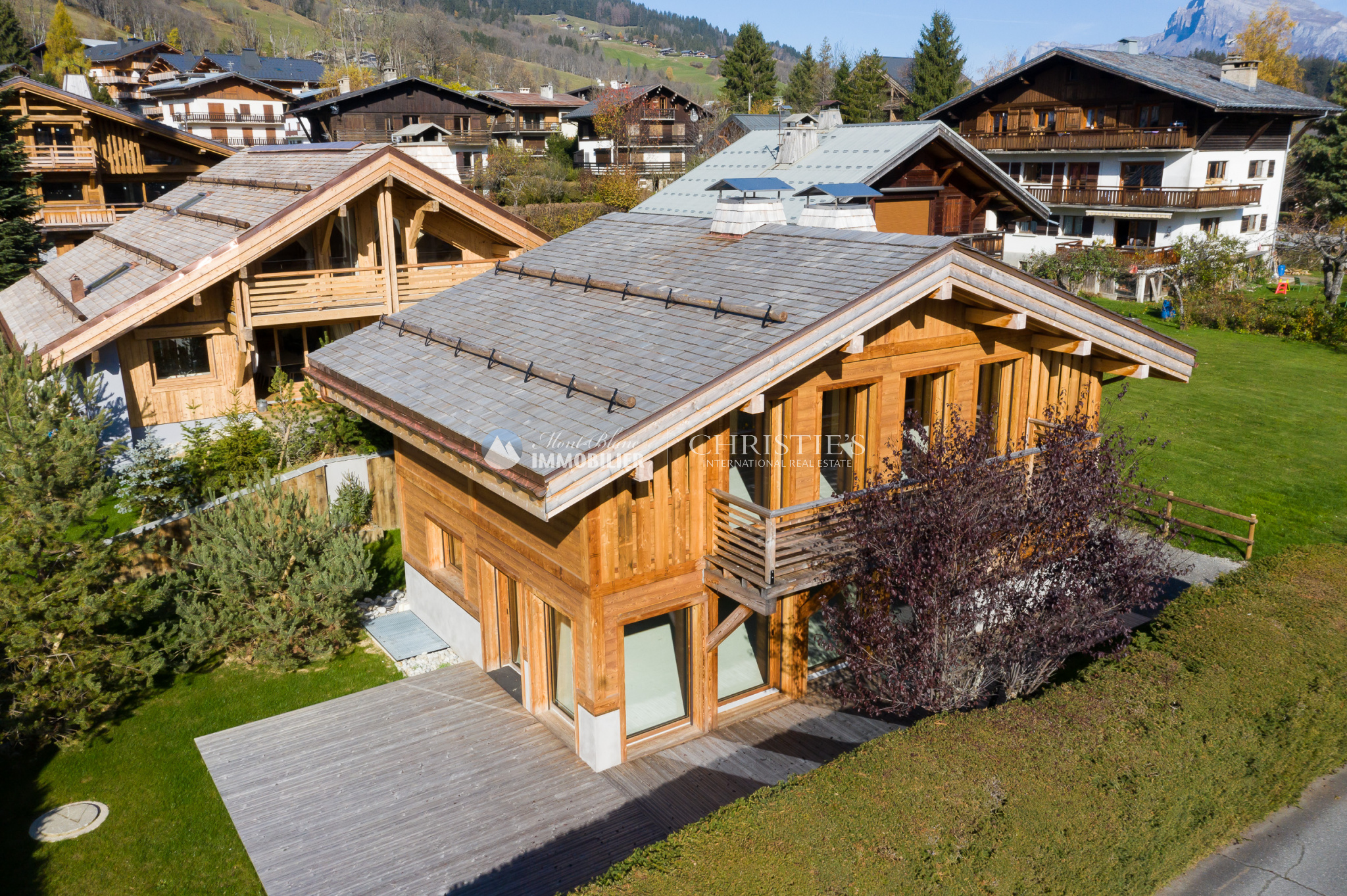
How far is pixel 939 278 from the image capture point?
11.4 m

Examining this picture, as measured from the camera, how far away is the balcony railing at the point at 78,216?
38.9 meters

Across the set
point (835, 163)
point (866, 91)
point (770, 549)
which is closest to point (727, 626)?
point (770, 549)

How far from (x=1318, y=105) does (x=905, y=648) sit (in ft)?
174

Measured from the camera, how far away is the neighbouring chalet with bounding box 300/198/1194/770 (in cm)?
1062

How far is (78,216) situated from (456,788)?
125 feet

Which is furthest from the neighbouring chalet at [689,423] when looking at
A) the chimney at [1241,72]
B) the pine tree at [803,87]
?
the pine tree at [803,87]

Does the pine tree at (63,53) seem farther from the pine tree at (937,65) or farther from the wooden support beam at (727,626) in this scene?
the wooden support beam at (727,626)

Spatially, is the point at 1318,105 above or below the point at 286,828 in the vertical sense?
above

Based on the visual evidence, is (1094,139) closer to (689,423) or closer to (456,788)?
(689,423)

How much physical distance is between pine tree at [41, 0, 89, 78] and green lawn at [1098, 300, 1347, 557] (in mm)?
92132

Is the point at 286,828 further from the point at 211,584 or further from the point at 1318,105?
the point at 1318,105

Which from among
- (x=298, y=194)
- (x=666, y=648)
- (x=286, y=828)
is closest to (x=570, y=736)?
(x=666, y=648)

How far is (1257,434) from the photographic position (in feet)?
82.6

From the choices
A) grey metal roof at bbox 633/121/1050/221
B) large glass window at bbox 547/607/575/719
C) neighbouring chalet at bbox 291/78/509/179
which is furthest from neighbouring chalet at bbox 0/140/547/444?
neighbouring chalet at bbox 291/78/509/179
